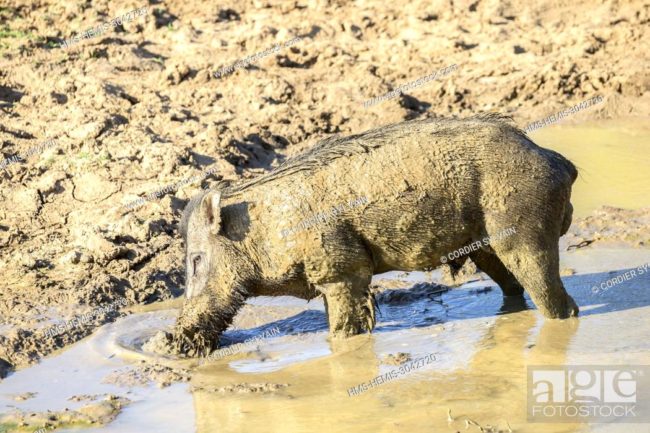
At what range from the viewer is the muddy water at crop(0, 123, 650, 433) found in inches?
304

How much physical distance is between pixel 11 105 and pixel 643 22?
432 inches

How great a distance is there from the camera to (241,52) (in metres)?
17.1

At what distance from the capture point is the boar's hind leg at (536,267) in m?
8.96

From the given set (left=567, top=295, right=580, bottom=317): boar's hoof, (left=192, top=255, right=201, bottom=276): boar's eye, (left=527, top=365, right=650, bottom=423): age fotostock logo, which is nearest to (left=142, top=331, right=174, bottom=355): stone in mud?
(left=192, top=255, right=201, bottom=276): boar's eye

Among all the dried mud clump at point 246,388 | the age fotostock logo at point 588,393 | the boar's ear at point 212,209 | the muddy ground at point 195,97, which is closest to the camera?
the age fotostock logo at point 588,393

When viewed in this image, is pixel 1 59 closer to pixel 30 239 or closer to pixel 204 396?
pixel 30 239

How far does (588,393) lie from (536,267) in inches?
57.6

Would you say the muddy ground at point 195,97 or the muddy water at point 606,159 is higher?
the muddy ground at point 195,97

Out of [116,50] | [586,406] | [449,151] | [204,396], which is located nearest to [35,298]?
[204,396]

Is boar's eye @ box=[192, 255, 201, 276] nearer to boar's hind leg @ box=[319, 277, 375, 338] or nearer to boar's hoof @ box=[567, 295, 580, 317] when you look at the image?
boar's hind leg @ box=[319, 277, 375, 338]

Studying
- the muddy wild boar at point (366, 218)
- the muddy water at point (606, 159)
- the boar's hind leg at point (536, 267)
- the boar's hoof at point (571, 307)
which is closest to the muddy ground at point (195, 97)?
the muddy water at point (606, 159)

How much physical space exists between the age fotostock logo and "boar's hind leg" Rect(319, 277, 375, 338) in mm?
1536

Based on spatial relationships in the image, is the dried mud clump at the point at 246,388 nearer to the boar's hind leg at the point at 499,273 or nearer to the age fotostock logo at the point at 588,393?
the age fotostock logo at the point at 588,393

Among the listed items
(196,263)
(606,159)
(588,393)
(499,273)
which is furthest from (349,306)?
(606,159)
